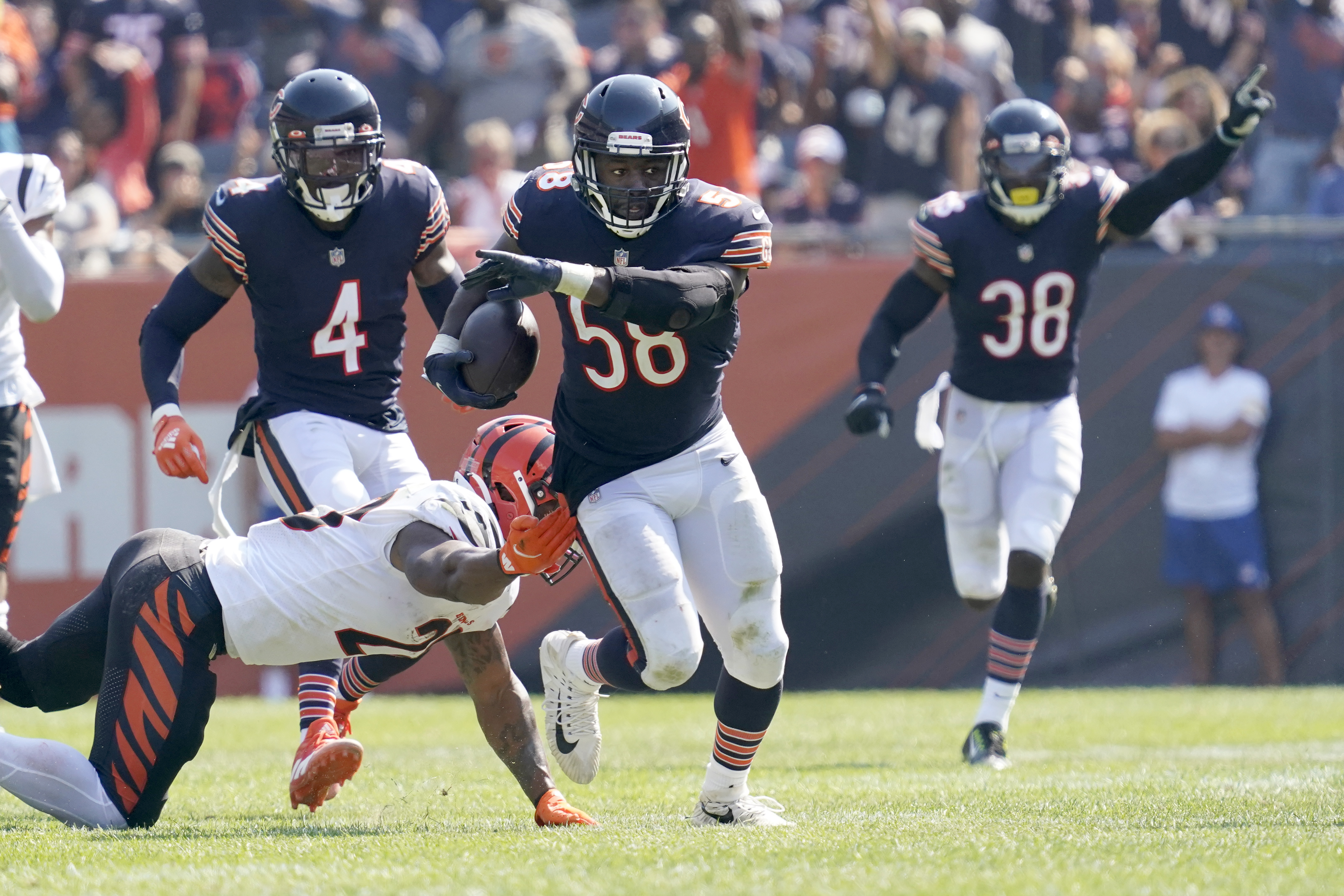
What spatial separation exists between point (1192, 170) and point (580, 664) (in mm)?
2977

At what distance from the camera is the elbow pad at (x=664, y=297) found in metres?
4.04

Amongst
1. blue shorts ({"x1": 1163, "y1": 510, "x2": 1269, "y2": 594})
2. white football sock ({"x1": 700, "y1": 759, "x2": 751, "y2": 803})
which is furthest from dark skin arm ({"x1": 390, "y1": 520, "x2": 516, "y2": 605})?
blue shorts ({"x1": 1163, "y1": 510, "x2": 1269, "y2": 594})

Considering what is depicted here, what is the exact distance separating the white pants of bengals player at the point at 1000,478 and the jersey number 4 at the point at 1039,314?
0.69ft

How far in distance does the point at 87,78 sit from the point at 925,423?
21.6ft

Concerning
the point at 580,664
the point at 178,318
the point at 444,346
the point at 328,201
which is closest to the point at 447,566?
the point at 444,346

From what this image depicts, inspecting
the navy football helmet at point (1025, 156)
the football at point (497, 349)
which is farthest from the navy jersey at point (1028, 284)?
the football at point (497, 349)

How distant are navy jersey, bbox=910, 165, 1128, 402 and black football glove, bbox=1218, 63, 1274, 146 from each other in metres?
0.51

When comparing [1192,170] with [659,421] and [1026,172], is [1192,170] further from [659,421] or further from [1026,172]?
[659,421]

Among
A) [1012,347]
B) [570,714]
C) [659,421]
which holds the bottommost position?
[570,714]

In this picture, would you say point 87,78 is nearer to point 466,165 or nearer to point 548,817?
point 466,165

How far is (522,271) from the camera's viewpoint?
3902 mm

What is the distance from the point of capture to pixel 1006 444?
636cm

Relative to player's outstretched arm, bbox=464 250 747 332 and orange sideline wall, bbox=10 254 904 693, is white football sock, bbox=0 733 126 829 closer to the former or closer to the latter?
player's outstretched arm, bbox=464 250 747 332

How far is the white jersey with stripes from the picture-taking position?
420cm
